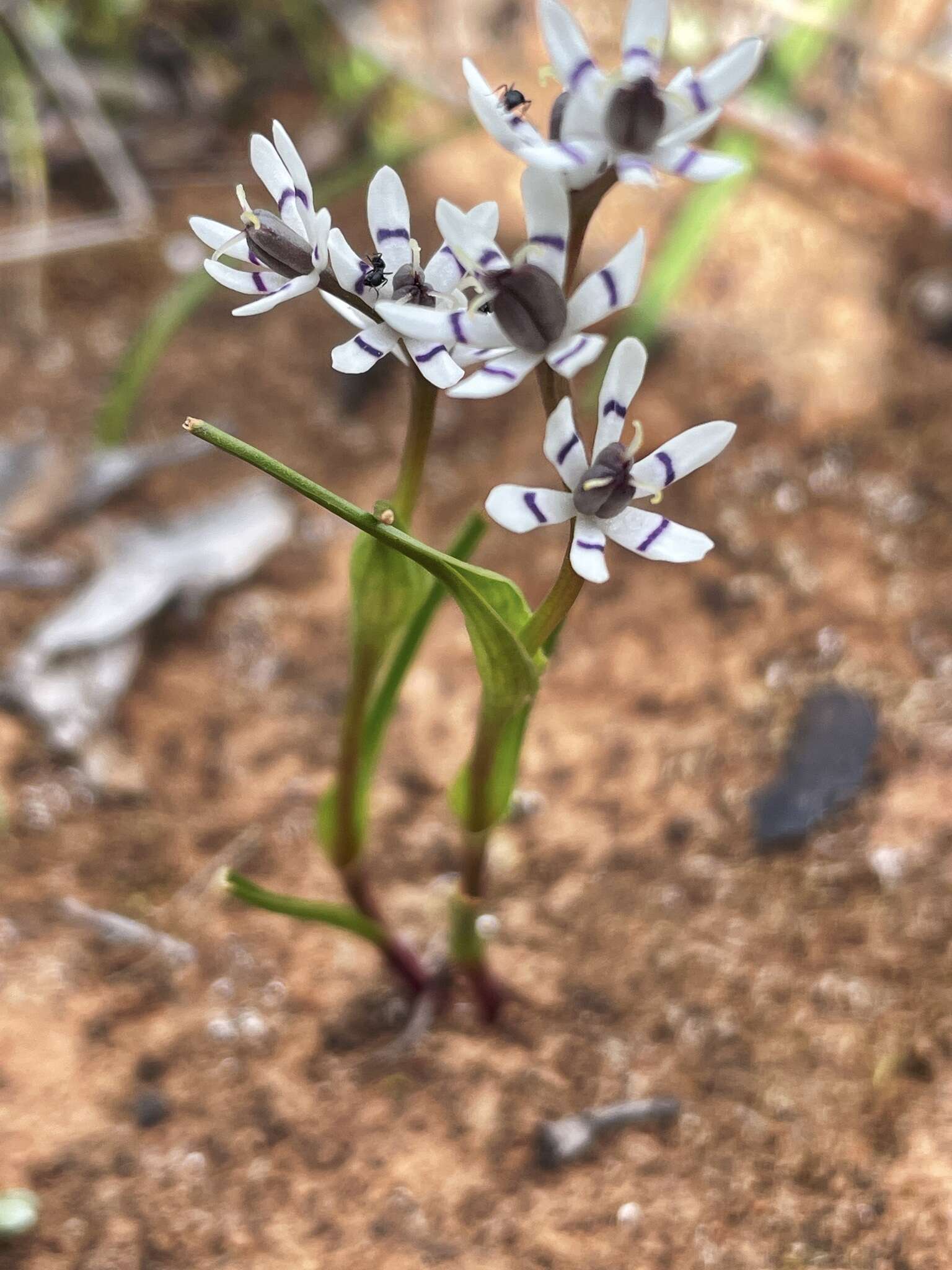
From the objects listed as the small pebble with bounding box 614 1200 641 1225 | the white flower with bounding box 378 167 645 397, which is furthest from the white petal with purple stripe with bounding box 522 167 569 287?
the small pebble with bounding box 614 1200 641 1225

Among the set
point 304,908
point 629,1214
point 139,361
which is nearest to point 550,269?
point 304,908

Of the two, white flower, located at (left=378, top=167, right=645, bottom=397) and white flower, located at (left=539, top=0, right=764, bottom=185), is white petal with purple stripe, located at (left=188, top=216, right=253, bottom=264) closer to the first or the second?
white flower, located at (left=378, top=167, right=645, bottom=397)

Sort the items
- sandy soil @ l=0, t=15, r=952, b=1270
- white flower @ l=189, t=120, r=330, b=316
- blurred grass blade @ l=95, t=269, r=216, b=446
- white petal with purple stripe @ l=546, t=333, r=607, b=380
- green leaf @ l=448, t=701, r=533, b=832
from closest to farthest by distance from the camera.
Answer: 1. white petal with purple stripe @ l=546, t=333, r=607, b=380
2. white flower @ l=189, t=120, r=330, b=316
3. green leaf @ l=448, t=701, r=533, b=832
4. sandy soil @ l=0, t=15, r=952, b=1270
5. blurred grass blade @ l=95, t=269, r=216, b=446

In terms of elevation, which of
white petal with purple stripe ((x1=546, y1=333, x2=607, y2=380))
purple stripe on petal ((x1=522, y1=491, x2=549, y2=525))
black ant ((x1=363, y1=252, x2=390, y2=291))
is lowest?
purple stripe on petal ((x1=522, y1=491, x2=549, y2=525))

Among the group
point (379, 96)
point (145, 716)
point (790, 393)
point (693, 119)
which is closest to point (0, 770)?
point (145, 716)

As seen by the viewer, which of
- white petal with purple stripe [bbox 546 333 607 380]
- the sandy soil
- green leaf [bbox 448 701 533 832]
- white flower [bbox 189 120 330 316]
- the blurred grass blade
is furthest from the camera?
the blurred grass blade

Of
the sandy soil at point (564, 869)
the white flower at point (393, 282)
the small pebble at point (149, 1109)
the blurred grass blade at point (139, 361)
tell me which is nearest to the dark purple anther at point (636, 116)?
the white flower at point (393, 282)
